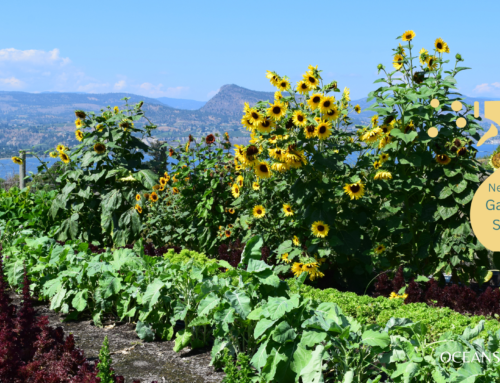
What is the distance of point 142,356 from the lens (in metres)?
3.21

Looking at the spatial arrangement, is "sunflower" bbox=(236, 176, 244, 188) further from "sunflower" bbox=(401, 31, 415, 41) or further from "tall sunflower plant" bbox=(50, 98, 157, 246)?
"sunflower" bbox=(401, 31, 415, 41)

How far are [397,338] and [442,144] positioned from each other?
253 cm

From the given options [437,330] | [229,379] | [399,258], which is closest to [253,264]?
[229,379]

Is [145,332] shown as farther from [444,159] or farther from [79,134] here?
[79,134]

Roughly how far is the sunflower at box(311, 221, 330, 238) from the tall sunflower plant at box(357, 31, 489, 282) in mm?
634

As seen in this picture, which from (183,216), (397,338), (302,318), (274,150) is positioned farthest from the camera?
(183,216)

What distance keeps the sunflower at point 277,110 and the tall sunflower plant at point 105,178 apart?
2276 millimetres

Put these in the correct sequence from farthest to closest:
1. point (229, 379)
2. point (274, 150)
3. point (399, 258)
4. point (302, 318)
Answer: point (399, 258)
point (274, 150)
point (302, 318)
point (229, 379)

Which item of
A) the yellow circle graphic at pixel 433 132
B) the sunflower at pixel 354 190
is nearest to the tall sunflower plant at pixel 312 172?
the sunflower at pixel 354 190

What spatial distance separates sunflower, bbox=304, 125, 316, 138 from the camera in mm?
3946

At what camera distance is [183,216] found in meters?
6.04

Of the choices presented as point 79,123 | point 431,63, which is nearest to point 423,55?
point 431,63

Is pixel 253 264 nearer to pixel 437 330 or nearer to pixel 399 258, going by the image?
pixel 437 330

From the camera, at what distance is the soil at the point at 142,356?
2.89 m
